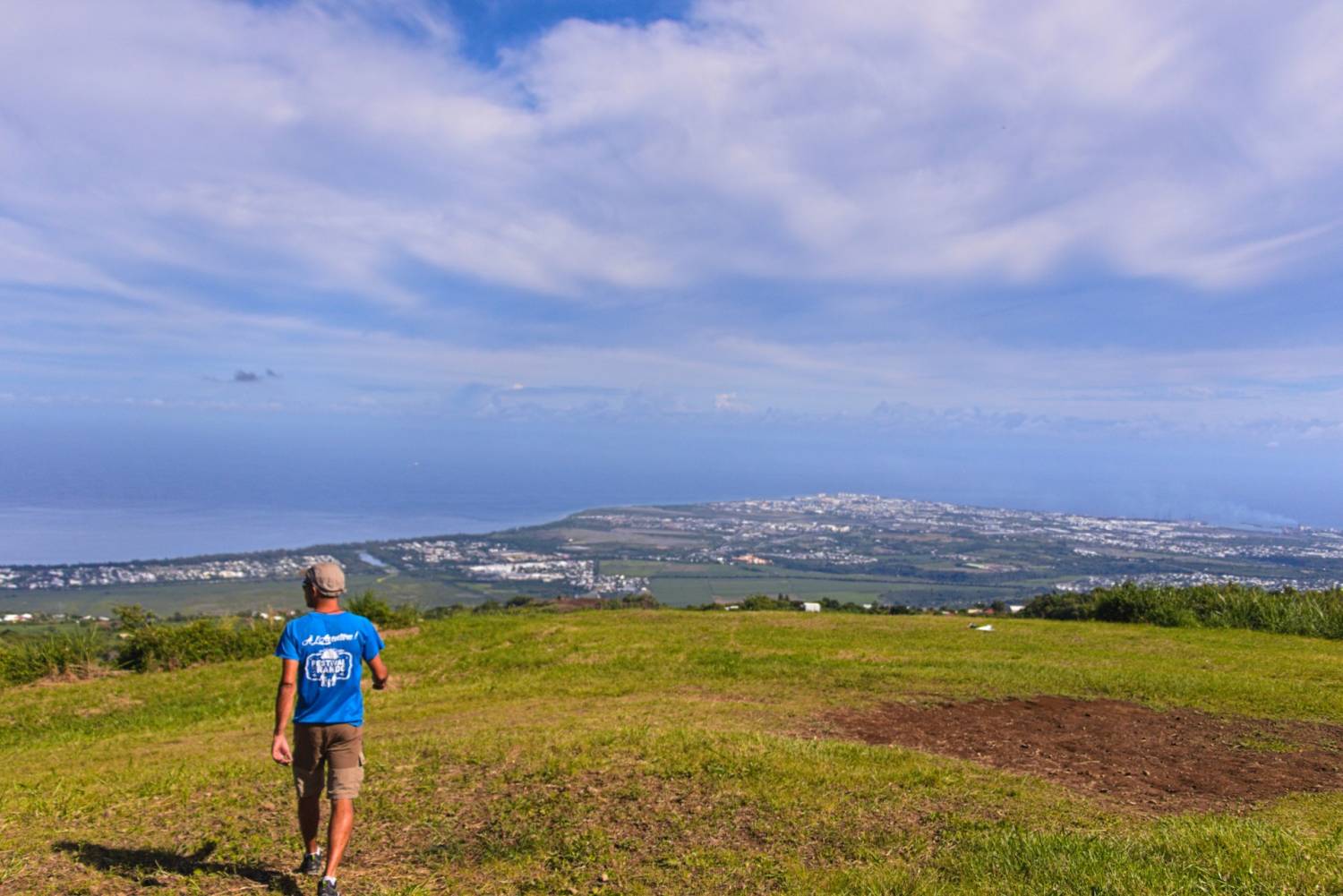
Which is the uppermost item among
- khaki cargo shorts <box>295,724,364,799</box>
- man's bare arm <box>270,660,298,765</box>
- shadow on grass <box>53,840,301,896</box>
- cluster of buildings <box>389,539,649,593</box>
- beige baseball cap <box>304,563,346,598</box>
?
beige baseball cap <box>304,563,346,598</box>

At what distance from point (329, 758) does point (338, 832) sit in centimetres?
42

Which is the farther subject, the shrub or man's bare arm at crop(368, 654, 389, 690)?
the shrub

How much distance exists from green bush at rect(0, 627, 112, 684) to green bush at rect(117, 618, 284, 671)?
0.52 meters

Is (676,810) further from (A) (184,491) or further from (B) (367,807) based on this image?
(A) (184,491)

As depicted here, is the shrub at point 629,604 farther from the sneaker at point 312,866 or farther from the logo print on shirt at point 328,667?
the logo print on shirt at point 328,667

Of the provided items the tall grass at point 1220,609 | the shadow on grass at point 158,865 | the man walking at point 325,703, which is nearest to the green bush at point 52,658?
the shadow on grass at point 158,865

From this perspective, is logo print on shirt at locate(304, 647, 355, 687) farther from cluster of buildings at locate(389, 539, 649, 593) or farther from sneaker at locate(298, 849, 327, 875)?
cluster of buildings at locate(389, 539, 649, 593)

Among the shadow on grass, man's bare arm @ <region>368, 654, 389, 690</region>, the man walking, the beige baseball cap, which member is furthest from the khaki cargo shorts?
the beige baseball cap

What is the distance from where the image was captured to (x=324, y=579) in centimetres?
455

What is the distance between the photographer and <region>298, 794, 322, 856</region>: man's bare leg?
4.65 meters

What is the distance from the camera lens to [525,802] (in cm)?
580

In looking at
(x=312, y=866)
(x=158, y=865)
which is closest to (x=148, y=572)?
(x=158, y=865)

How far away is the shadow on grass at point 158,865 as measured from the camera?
182 inches

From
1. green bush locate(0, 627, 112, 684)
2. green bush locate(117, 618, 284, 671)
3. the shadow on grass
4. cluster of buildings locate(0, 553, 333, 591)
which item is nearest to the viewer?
the shadow on grass
